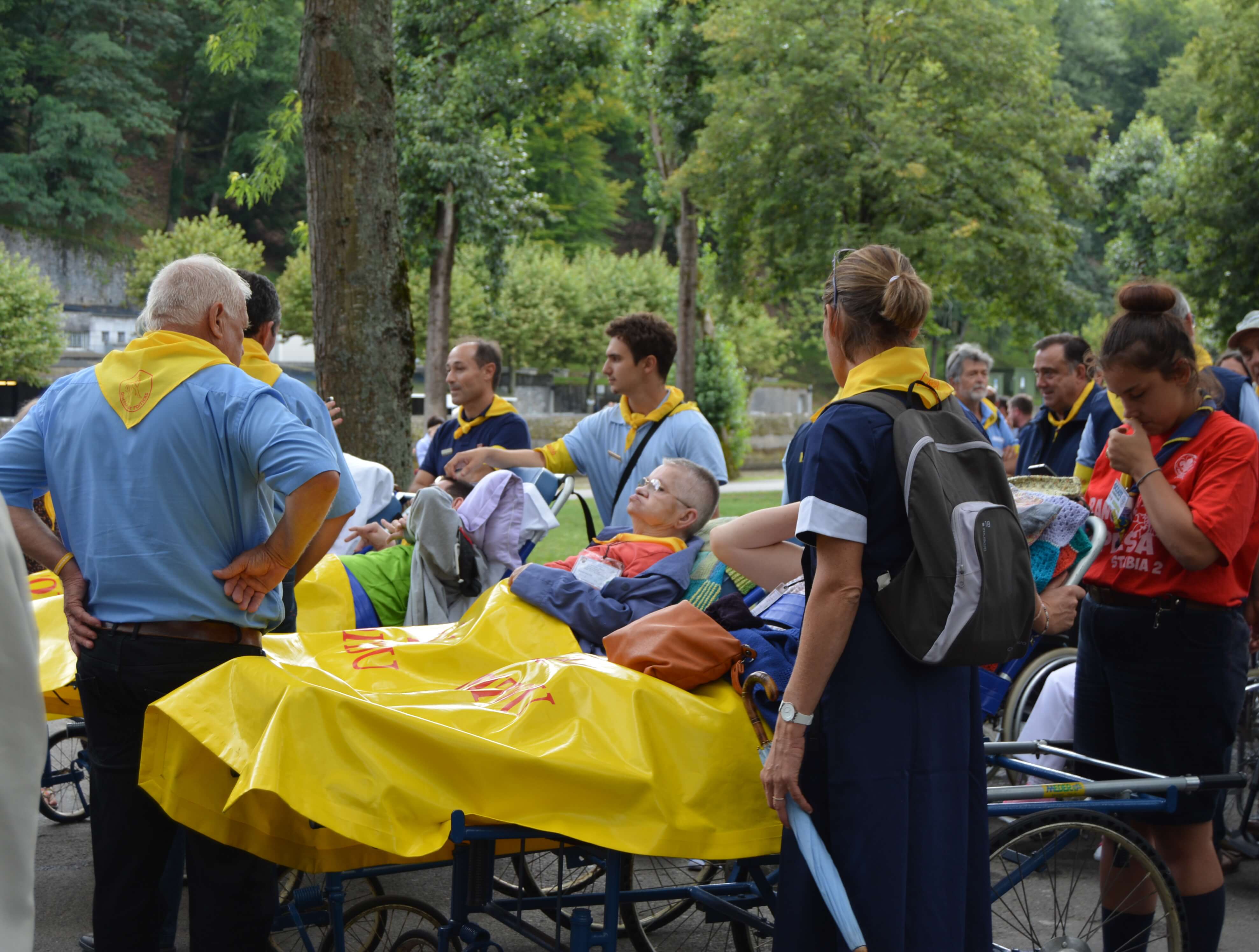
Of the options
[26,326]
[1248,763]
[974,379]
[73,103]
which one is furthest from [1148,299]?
[73,103]

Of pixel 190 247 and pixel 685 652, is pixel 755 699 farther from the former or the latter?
pixel 190 247

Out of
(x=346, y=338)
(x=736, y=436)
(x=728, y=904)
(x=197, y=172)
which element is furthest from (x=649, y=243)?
(x=728, y=904)

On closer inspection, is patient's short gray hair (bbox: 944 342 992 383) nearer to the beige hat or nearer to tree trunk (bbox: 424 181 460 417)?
the beige hat

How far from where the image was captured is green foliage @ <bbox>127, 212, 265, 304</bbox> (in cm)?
4206

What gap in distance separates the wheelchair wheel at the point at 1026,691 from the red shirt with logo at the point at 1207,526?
186 cm

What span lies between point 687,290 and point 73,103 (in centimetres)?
3702

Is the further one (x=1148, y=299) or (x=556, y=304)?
(x=556, y=304)

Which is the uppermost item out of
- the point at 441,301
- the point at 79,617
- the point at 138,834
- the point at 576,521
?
the point at 441,301

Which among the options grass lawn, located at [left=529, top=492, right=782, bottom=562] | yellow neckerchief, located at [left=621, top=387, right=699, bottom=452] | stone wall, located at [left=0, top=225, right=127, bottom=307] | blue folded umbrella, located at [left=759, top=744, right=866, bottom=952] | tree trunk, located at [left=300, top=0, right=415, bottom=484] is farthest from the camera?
stone wall, located at [left=0, top=225, right=127, bottom=307]

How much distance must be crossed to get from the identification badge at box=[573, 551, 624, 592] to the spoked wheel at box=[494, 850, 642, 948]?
3.05 ft

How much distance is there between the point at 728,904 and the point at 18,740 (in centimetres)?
222

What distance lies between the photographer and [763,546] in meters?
3.33

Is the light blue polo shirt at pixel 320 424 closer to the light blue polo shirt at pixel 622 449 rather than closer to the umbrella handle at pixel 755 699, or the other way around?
the umbrella handle at pixel 755 699

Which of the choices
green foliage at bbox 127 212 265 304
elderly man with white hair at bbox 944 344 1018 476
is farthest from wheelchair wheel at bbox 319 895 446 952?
green foliage at bbox 127 212 265 304
